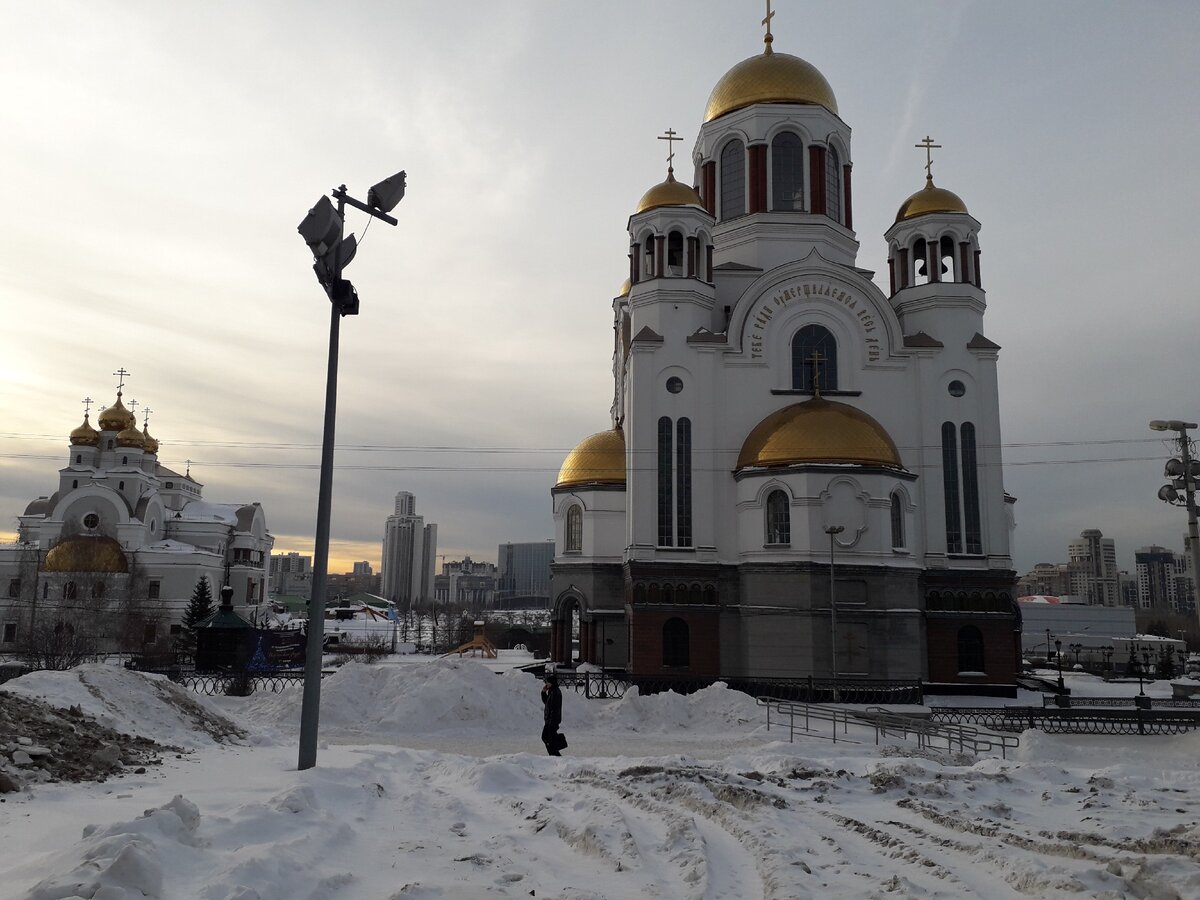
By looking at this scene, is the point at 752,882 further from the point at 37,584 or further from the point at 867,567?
the point at 37,584

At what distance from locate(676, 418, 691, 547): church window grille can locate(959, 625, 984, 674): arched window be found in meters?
9.26

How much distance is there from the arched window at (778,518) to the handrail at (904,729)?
6484mm

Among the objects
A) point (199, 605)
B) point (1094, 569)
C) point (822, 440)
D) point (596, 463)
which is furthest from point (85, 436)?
point (1094, 569)

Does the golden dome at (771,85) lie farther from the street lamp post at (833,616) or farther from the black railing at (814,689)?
the black railing at (814,689)

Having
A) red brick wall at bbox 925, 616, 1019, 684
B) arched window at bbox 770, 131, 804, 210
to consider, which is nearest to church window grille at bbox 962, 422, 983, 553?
red brick wall at bbox 925, 616, 1019, 684

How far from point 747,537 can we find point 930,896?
21.7 m

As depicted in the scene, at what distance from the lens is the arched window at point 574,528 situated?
33625mm

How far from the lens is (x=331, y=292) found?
10.3m

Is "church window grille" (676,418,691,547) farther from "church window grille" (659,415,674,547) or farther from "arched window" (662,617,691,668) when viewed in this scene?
"arched window" (662,617,691,668)

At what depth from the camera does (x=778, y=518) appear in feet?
91.8

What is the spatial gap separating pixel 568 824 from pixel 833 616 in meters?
17.4

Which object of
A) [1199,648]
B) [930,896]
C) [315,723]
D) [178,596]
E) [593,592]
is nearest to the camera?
[930,896]

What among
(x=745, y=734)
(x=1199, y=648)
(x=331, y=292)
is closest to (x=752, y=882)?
(x=331, y=292)

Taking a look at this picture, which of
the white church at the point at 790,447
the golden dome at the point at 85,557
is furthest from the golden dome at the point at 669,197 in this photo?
the golden dome at the point at 85,557
